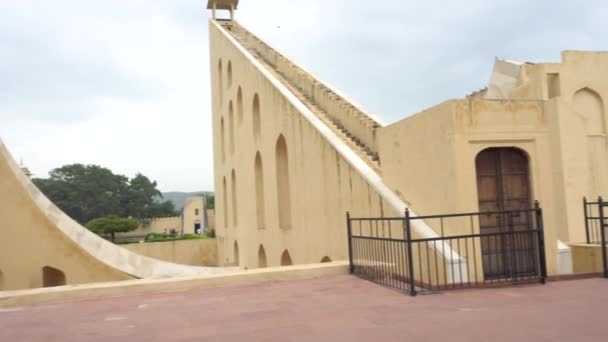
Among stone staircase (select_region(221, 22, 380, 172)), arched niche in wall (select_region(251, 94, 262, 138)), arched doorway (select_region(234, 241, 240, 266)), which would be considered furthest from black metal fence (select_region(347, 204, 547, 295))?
arched doorway (select_region(234, 241, 240, 266))

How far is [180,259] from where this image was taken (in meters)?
24.1

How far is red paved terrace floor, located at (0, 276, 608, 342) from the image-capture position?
3494 mm

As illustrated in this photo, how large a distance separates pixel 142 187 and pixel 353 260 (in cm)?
5325

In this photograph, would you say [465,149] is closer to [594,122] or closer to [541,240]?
[541,240]

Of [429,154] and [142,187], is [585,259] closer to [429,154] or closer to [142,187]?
[429,154]

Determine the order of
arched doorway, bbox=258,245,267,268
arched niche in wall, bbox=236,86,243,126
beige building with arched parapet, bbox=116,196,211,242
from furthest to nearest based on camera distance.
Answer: beige building with arched parapet, bbox=116,196,211,242
arched niche in wall, bbox=236,86,243,126
arched doorway, bbox=258,245,267,268

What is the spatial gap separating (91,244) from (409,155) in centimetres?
806

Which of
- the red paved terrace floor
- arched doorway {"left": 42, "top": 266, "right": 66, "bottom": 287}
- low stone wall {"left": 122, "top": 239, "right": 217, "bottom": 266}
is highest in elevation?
the red paved terrace floor


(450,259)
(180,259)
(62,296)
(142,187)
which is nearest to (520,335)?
(450,259)

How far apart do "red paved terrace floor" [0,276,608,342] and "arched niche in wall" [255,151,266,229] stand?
30.5ft

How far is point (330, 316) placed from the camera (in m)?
4.11

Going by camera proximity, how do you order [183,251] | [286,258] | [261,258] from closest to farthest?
[286,258] < [261,258] < [183,251]

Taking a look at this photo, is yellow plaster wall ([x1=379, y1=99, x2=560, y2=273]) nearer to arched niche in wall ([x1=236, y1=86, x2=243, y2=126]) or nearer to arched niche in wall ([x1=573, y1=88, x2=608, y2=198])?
arched niche in wall ([x1=573, y1=88, x2=608, y2=198])

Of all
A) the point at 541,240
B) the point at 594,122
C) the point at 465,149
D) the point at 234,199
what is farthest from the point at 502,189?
the point at 234,199
